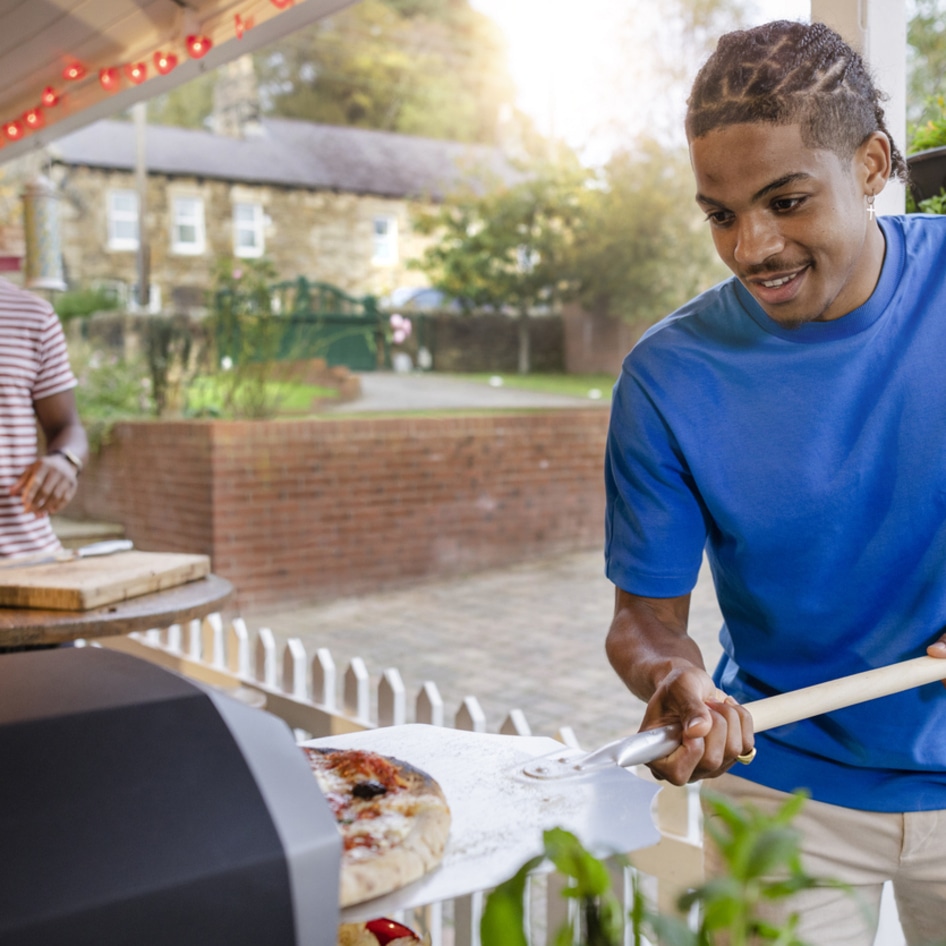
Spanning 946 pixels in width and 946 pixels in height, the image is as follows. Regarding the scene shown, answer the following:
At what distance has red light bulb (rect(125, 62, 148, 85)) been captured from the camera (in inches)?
166

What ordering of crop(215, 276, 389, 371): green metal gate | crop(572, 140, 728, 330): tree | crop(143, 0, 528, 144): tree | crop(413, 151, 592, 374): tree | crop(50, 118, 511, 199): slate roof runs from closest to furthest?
crop(215, 276, 389, 371): green metal gate, crop(572, 140, 728, 330): tree, crop(413, 151, 592, 374): tree, crop(50, 118, 511, 199): slate roof, crop(143, 0, 528, 144): tree

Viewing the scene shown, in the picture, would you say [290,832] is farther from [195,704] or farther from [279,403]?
[279,403]

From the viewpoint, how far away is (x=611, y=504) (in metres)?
1.55

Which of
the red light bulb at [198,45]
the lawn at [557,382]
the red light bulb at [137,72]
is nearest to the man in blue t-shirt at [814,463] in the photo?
the red light bulb at [198,45]

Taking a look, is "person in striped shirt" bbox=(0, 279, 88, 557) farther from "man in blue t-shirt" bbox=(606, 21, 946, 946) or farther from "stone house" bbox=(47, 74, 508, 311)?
"stone house" bbox=(47, 74, 508, 311)

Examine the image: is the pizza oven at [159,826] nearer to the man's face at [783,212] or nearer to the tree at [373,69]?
the man's face at [783,212]

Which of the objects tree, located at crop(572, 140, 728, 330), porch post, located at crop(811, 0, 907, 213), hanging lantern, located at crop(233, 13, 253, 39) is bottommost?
porch post, located at crop(811, 0, 907, 213)

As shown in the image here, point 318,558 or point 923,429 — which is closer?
point 923,429

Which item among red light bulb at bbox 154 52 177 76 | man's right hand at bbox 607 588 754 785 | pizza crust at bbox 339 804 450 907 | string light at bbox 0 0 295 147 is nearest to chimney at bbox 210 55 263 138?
string light at bbox 0 0 295 147

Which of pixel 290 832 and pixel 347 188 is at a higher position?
pixel 347 188

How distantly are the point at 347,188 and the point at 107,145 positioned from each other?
18.3 ft

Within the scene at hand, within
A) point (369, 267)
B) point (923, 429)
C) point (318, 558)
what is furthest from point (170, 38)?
point (369, 267)

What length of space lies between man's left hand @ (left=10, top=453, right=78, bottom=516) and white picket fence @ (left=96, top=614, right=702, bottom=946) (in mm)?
694

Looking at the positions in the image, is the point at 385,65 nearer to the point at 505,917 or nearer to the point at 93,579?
the point at 93,579
